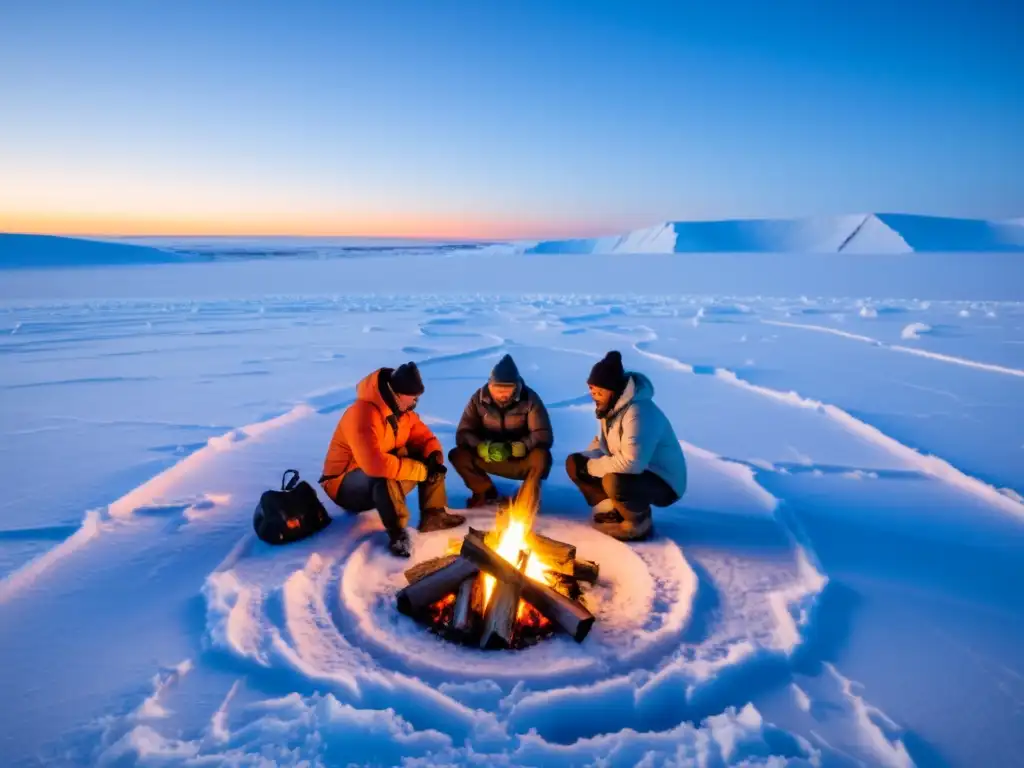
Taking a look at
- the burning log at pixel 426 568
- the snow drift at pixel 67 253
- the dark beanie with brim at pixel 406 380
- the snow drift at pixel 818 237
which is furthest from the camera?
the snow drift at pixel 818 237

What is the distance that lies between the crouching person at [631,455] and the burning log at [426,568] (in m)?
1.12

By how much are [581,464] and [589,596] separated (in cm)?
103

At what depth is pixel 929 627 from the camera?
9.98 feet

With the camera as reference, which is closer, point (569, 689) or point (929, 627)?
point (569, 689)

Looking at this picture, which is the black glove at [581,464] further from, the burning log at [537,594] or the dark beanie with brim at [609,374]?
the burning log at [537,594]

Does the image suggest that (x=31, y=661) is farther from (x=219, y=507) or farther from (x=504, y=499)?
(x=504, y=499)

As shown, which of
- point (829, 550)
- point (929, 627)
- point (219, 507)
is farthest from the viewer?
point (219, 507)

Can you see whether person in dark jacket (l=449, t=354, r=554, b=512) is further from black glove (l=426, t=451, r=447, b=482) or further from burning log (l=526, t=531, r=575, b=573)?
burning log (l=526, t=531, r=575, b=573)

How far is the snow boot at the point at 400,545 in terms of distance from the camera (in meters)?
3.66

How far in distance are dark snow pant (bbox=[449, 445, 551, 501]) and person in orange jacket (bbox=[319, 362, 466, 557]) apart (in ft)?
0.99

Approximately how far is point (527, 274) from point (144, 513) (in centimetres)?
2945

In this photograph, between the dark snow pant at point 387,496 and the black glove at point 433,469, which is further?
the black glove at point 433,469

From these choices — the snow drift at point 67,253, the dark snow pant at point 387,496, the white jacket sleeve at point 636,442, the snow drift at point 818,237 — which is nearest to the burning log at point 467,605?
the dark snow pant at point 387,496

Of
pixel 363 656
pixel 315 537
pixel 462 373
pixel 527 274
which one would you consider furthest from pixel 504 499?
pixel 527 274
